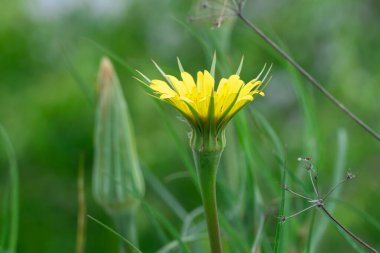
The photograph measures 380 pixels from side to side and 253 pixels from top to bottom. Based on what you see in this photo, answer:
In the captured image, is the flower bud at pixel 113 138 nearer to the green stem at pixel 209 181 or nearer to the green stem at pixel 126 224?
the green stem at pixel 126 224

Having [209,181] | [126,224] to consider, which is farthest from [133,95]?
[209,181]

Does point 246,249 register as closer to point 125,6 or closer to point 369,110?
point 369,110

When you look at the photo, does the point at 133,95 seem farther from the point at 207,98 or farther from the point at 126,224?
the point at 207,98

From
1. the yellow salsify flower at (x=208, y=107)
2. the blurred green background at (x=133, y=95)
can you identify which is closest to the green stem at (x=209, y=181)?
the yellow salsify flower at (x=208, y=107)

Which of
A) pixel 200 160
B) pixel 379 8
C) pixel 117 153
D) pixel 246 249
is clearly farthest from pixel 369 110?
pixel 200 160

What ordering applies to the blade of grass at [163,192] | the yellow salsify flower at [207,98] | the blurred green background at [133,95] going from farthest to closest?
the blurred green background at [133,95] < the blade of grass at [163,192] < the yellow salsify flower at [207,98]

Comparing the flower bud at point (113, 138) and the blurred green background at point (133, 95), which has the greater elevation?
the blurred green background at point (133, 95)

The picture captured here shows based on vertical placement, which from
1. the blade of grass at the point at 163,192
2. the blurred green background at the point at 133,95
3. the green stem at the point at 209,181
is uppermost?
the blurred green background at the point at 133,95
